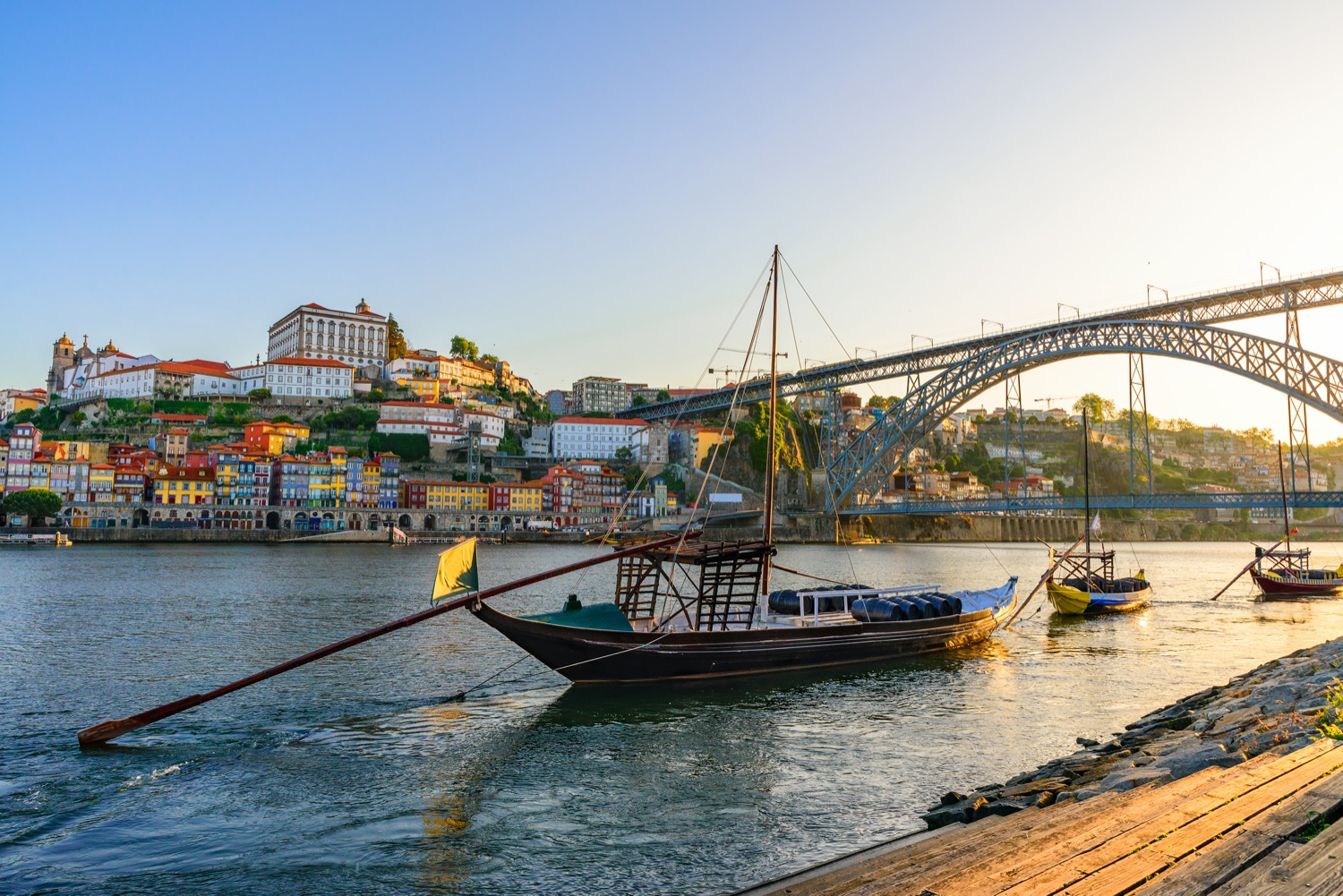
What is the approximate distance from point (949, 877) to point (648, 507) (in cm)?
8451

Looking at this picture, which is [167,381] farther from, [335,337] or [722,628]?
[722,628]

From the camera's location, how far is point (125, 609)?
26.8 m

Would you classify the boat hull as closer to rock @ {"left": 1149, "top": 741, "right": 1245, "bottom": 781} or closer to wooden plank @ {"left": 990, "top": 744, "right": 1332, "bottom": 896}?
rock @ {"left": 1149, "top": 741, "right": 1245, "bottom": 781}

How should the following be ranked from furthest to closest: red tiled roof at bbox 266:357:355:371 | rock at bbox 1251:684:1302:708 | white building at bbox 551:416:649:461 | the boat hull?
1. white building at bbox 551:416:649:461
2. red tiled roof at bbox 266:357:355:371
3. the boat hull
4. rock at bbox 1251:684:1302:708

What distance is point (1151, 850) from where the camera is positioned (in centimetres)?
407

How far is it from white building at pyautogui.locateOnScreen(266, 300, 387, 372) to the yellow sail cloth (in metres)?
101

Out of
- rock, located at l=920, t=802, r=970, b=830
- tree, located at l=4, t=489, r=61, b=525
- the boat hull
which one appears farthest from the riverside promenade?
tree, located at l=4, t=489, r=61, b=525

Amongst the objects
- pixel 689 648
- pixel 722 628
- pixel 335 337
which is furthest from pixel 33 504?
pixel 689 648

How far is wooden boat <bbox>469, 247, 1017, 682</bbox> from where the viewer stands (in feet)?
47.3

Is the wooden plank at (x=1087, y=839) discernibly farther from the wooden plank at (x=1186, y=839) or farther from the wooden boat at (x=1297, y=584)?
the wooden boat at (x=1297, y=584)

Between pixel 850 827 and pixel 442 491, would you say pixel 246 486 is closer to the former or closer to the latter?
Answer: pixel 442 491

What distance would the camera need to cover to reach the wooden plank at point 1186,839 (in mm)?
3732

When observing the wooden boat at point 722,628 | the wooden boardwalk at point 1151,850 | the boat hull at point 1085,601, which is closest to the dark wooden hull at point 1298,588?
the boat hull at point 1085,601

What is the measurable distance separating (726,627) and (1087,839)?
11.7 metres
